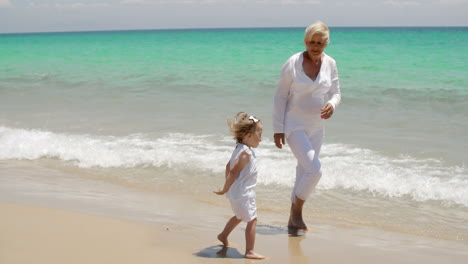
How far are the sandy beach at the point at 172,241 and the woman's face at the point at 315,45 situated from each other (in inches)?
61.0

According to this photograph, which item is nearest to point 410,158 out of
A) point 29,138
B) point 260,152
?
point 260,152

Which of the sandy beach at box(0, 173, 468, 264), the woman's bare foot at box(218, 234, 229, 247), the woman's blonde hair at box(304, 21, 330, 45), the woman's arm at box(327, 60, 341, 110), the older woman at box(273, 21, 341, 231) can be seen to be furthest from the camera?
the woman's arm at box(327, 60, 341, 110)

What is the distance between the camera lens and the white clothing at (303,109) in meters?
Result: 4.42

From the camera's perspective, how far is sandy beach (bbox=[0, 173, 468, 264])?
12.3ft

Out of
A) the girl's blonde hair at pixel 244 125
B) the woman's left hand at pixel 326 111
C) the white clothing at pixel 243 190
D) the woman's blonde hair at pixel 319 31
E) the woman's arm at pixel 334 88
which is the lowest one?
the white clothing at pixel 243 190

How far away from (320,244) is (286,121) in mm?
1059

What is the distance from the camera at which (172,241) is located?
13.5ft

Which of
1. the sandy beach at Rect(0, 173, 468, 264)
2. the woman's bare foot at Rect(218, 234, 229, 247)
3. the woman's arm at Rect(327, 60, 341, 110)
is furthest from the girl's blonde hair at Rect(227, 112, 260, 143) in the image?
the woman's arm at Rect(327, 60, 341, 110)

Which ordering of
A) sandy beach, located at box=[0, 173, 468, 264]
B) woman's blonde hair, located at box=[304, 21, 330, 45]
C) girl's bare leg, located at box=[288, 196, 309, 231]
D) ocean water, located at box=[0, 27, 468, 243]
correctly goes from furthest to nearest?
ocean water, located at box=[0, 27, 468, 243]
girl's bare leg, located at box=[288, 196, 309, 231]
woman's blonde hair, located at box=[304, 21, 330, 45]
sandy beach, located at box=[0, 173, 468, 264]

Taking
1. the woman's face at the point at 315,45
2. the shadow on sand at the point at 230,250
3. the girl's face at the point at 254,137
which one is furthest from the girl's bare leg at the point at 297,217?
the woman's face at the point at 315,45

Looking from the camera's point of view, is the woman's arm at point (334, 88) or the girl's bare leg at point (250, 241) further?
the woman's arm at point (334, 88)

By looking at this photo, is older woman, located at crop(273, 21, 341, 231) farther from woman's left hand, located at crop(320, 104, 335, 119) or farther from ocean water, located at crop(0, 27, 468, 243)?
ocean water, located at crop(0, 27, 468, 243)

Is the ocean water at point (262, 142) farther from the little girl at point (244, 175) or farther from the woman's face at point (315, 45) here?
the woman's face at point (315, 45)

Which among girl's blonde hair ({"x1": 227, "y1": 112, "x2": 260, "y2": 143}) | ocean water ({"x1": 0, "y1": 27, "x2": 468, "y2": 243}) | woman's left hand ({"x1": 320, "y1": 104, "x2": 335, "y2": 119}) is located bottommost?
ocean water ({"x1": 0, "y1": 27, "x2": 468, "y2": 243})
